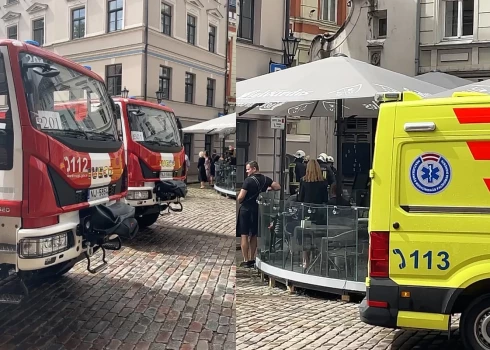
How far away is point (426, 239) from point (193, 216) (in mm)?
1416

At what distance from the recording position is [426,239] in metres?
2.43

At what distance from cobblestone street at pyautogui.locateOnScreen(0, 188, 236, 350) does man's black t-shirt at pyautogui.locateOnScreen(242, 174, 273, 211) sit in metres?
0.05

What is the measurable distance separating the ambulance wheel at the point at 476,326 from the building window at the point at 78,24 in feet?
6.97

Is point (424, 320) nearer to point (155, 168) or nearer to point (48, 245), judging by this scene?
point (155, 168)

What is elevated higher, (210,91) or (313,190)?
(210,91)

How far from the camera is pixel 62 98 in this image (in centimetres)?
134

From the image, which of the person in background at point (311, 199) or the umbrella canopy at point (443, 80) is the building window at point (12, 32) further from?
the umbrella canopy at point (443, 80)

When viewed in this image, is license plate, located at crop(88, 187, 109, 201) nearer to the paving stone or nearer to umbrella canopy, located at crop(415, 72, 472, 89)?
the paving stone

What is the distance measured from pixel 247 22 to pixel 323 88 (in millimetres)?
1383

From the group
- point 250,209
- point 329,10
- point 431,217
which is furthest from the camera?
point 431,217

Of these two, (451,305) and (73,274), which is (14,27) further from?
(451,305)

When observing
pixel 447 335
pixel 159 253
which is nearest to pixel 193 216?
pixel 159 253

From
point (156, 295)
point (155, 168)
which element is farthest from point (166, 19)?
point (156, 295)

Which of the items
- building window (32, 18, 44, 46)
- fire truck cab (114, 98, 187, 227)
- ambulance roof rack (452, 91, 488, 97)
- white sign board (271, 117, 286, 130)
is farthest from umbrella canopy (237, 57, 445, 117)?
building window (32, 18, 44, 46)
